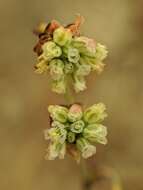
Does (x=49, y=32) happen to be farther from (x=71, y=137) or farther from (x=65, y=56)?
(x=71, y=137)

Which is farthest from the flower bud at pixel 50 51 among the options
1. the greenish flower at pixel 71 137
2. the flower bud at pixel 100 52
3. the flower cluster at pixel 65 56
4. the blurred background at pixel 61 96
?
the blurred background at pixel 61 96

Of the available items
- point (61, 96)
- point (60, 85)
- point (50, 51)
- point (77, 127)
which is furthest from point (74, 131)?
point (61, 96)

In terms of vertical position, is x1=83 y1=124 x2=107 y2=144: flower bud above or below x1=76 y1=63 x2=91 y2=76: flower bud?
below

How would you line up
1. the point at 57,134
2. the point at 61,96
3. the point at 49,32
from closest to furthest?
the point at 57,134 → the point at 49,32 → the point at 61,96

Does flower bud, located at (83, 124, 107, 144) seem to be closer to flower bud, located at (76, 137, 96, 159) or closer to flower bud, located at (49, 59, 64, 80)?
flower bud, located at (76, 137, 96, 159)

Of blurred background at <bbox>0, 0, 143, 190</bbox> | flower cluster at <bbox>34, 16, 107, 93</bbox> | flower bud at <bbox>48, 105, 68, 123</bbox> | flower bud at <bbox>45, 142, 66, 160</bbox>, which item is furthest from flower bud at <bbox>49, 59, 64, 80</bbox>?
blurred background at <bbox>0, 0, 143, 190</bbox>

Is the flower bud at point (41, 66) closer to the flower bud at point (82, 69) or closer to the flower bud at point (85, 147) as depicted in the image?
the flower bud at point (82, 69)

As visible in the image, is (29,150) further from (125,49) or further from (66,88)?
(66,88)
